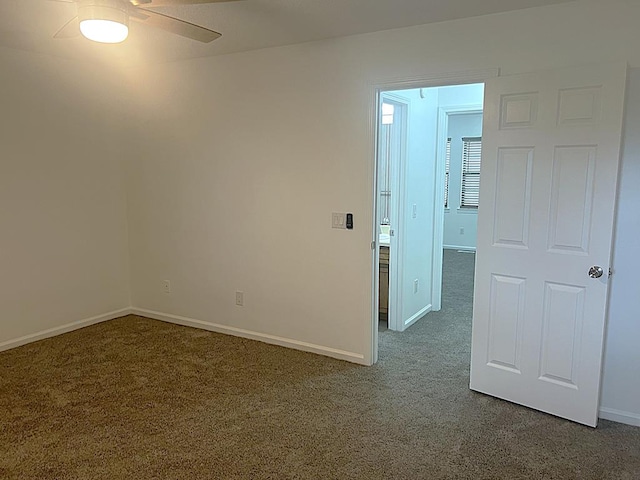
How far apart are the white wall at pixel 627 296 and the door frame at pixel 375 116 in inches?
33.0

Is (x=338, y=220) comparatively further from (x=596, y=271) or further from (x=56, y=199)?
(x=56, y=199)

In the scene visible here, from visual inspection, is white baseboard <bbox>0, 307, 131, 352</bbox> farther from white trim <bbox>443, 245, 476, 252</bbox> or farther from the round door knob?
white trim <bbox>443, 245, 476, 252</bbox>

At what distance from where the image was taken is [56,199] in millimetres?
4277

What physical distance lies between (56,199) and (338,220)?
2510 mm

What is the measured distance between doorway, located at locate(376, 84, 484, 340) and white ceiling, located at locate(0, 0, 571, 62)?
0.90 metres

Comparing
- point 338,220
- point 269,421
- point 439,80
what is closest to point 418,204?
point 338,220

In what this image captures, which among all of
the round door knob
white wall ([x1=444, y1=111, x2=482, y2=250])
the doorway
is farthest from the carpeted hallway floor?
white wall ([x1=444, y1=111, x2=482, y2=250])

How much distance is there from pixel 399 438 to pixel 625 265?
63.2 inches

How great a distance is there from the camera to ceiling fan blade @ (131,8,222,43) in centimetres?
245

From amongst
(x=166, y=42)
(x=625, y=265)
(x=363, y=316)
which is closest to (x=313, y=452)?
(x=363, y=316)

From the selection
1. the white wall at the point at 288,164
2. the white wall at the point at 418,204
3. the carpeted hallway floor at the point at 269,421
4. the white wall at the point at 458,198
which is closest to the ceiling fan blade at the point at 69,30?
the white wall at the point at 288,164

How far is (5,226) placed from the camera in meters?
3.95

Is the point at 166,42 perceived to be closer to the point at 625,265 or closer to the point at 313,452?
the point at 313,452

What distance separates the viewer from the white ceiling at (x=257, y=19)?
A: 9.19 feet
